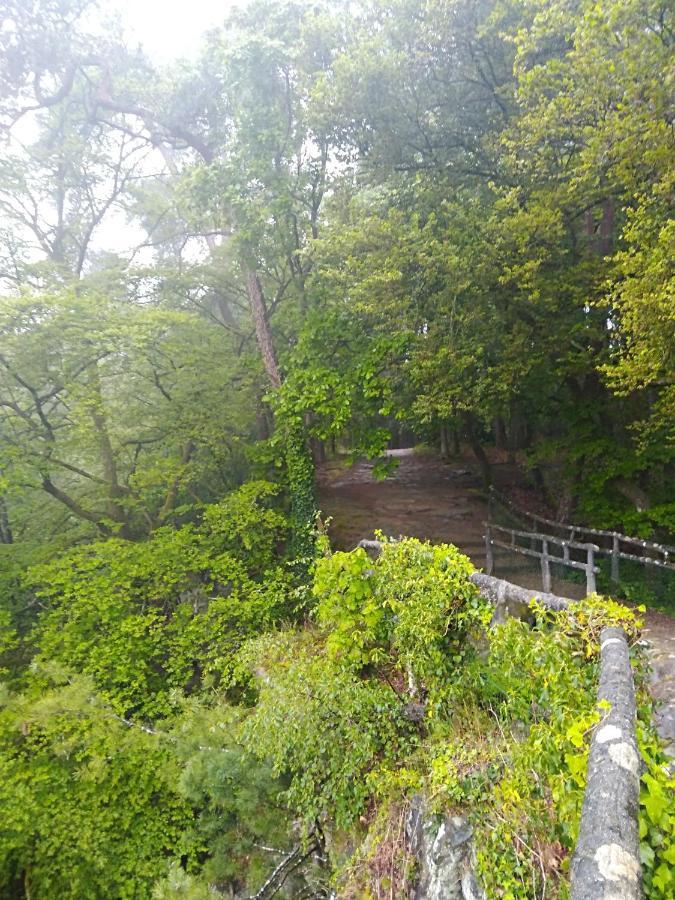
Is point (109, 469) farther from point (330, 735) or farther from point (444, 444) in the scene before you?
point (444, 444)

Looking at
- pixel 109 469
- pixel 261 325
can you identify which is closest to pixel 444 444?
pixel 261 325

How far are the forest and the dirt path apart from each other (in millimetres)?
1799

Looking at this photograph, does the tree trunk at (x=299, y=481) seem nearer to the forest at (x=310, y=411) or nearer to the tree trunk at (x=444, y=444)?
the forest at (x=310, y=411)

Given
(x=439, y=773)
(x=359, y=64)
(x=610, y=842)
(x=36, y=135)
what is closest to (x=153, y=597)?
→ (x=439, y=773)

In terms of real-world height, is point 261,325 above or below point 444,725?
above

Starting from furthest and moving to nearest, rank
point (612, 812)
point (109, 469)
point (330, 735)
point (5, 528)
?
point (5, 528) < point (109, 469) < point (330, 735) < point (612, 812)

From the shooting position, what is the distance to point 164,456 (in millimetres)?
11906

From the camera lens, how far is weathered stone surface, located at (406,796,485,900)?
274 cm

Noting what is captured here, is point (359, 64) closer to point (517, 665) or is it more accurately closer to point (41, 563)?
point (517, 665)

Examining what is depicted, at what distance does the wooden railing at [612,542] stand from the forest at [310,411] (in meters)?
0.59

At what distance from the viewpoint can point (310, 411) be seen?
11.8 metres

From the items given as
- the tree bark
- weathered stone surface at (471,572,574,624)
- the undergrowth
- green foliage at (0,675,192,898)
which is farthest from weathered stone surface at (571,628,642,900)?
the tree bark

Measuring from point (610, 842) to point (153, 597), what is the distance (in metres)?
8.18

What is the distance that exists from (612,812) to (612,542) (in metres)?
9.07
